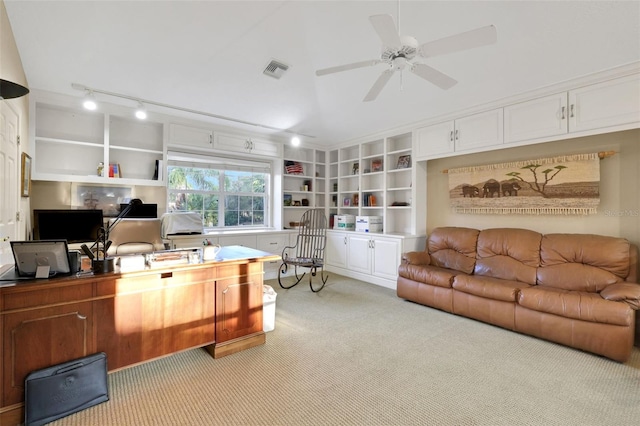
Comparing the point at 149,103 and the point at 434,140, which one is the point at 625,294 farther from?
the point at 149,103

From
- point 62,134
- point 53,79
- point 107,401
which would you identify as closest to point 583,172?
point 107,401

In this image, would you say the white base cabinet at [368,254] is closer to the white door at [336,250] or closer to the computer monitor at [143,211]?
the white door at [336,250]

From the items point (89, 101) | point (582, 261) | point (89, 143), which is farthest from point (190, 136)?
point (582, 261)

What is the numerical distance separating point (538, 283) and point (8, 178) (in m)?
5.18

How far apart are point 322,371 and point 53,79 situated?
4197 millimetres

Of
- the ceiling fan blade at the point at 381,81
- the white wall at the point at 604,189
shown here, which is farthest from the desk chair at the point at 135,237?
the white wall at the point at 604,189

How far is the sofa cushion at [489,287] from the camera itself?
300cm

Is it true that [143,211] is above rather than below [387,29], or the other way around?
below

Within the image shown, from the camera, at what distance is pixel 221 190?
524 centimetres

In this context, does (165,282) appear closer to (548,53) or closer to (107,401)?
(107,401)

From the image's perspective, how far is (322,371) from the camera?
7.45ft

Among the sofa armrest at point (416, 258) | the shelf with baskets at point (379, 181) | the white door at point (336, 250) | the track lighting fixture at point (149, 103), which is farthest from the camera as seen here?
the white door at point (336, 250)

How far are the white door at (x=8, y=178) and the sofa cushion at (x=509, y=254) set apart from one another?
15.5 ft

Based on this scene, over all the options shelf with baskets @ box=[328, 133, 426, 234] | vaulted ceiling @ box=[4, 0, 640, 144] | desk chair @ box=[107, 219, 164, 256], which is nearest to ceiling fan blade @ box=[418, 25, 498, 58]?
vaulted ceiling @ box=[4, 0, 640, 144]
